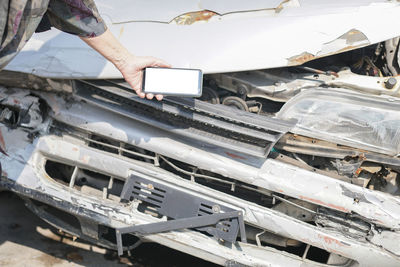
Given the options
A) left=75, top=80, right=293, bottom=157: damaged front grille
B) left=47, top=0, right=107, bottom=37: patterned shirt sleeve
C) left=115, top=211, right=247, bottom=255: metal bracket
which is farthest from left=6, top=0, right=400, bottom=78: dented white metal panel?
left=115, top=211, right=247, bottom=255: metal bracket

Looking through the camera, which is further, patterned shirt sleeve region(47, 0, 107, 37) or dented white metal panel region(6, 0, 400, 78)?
dented white metal panel region(6, 0, 400, 78)

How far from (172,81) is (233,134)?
0.48 m

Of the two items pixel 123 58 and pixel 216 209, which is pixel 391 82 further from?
pixel 123 58

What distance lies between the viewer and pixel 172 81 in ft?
6.68

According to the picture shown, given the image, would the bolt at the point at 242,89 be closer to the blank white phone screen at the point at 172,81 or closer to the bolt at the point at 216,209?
the blank white phone screen at the point at 172,81

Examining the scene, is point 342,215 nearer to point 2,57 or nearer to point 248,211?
point 248,211

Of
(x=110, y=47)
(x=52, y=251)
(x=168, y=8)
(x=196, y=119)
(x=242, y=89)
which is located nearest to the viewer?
(x=110, y=47)

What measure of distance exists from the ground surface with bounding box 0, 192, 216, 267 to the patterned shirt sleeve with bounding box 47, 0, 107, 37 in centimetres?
157

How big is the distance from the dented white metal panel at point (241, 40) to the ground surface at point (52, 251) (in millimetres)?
1209

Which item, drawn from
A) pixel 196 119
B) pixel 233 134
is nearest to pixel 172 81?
pixel 196 119

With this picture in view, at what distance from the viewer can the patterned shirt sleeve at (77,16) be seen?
1.92m

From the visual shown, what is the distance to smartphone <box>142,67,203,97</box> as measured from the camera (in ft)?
6.62

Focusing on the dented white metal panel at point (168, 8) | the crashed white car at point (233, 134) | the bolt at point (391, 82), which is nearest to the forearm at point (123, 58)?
the crashed white car at point (233, 134)

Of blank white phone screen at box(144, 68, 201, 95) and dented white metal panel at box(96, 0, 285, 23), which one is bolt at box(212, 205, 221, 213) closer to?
blank white phone screen at box(144, 68, 201, 95)
